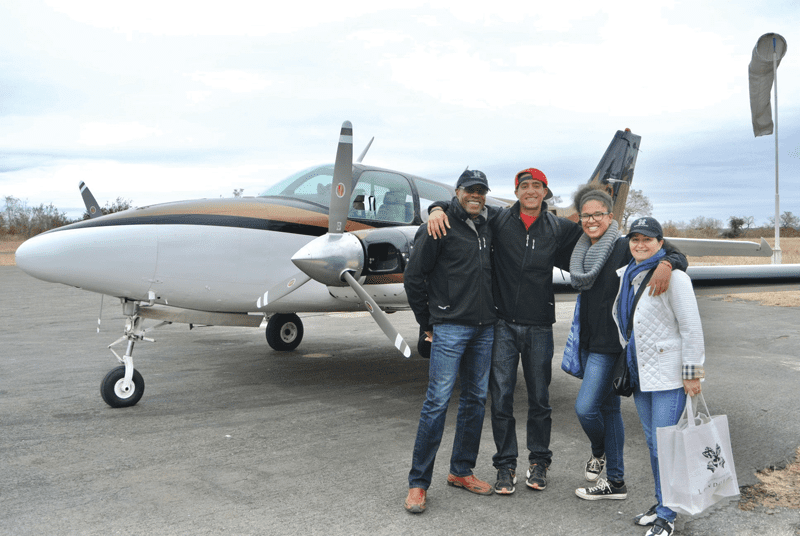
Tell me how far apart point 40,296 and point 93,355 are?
43.2ft

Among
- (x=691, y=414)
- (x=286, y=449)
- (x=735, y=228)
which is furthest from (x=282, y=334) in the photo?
(x=735, y=228)

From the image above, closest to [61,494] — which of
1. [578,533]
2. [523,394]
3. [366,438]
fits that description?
[366,438]

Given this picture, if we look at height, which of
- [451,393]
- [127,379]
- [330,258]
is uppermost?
[330,258]

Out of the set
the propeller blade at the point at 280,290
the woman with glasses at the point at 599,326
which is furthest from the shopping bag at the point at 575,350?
the propeller blade at the point at 280,290

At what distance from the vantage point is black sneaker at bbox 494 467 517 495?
146 inches

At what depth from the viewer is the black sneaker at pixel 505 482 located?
3697mm

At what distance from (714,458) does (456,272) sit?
170 centimetres

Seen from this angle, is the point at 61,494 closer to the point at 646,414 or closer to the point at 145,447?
the point at 145,447

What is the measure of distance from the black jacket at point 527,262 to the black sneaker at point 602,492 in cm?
109

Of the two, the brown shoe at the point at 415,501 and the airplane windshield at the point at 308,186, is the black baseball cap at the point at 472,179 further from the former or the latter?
the airplane windshield at the point at 308,186

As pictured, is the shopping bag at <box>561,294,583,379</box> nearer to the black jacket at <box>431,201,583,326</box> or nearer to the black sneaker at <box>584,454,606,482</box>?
the black jacket at <box>431,201,583,326</box>

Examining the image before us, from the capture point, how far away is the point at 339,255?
5.36m

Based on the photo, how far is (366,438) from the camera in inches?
194

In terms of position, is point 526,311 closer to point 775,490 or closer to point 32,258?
point 775,490
